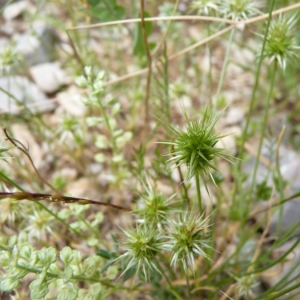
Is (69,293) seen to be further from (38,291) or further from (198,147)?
(198,147)

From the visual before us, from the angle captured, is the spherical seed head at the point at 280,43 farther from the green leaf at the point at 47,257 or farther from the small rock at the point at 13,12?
the small rock at the point at 13,12

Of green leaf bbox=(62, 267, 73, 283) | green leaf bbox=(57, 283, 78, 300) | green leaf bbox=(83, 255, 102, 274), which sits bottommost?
green leaf bbox=(57, 283, 78, 300)

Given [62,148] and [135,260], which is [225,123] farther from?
[135,260]

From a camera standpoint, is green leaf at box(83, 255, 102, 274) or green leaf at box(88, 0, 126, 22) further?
green leaf at box(88, 0, 126, 22)

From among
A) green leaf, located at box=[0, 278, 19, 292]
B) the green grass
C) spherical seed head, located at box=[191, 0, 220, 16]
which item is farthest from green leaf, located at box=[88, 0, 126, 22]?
green leaf, located at box=[0, 278, 19, 292]

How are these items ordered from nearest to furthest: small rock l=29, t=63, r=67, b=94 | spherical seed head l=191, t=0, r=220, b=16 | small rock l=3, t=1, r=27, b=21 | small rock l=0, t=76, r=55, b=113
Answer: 1. spherical seed head l=191, t=0, r=220, b=16
2. small rock l=0, t=76, r=55, b=113
3. small rock l=29, t=63, r=67, b=94
4. small rock l=3, t=1, r=27, b=21

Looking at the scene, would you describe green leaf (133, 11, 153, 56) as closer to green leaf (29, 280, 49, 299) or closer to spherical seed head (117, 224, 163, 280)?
spherical seed head (117, 224, 163, 280)

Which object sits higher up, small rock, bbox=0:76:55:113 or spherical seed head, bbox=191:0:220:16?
small rock, bbox=0:76:55:113

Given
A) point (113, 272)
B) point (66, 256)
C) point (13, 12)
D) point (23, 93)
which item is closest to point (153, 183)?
point (113, 272)

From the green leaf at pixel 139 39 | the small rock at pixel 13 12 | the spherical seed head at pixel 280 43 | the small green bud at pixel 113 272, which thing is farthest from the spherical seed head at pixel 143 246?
the small rock at pixel 13 12
